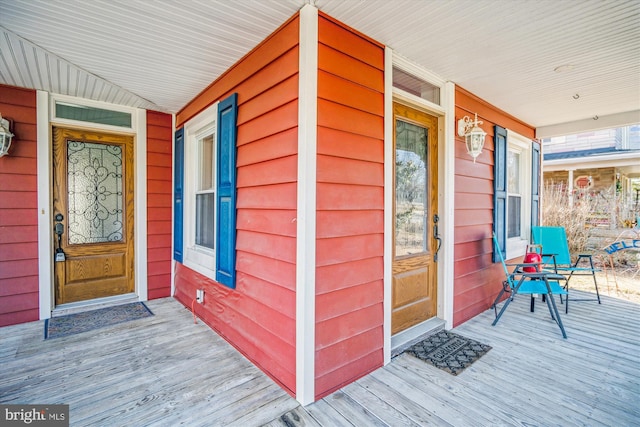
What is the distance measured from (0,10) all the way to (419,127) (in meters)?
3.16

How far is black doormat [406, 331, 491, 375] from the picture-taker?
229 cm

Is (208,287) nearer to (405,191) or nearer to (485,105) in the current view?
(405,191)

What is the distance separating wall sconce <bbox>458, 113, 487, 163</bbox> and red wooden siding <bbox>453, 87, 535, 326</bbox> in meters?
0.06

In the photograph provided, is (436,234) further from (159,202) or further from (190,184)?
(159,202)

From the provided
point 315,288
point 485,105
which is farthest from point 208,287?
point 485,105

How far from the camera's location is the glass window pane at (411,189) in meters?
2.67

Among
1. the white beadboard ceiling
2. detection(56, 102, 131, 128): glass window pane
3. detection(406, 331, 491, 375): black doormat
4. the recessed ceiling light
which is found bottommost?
detection(406, 331, 491, 375): black doormat

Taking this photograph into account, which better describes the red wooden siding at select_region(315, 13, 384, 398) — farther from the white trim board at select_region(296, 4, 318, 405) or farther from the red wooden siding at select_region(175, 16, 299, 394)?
the red wooden siding at select_region(175, 16, 299, 394)

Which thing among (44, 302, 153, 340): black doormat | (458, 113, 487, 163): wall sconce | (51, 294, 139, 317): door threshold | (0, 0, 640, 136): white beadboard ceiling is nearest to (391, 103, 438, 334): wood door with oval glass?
(458, 113, 487, 163): wall sconce

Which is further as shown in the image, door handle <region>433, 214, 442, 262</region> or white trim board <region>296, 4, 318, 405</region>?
door handle <region>433, 214, 442, 262</region>

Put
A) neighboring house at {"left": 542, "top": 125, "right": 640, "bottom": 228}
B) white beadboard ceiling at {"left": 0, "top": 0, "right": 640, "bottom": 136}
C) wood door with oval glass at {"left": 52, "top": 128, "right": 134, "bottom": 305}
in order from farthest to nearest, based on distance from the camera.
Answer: neighboring house at {"left": 542, "top": 125, "right": 640, "bottom": 228} → wood door with oval glass at {"left": 52, "top": 128, "right": 134, "bottom": 305} → white beadboard ceiling at {"left": 0, "top": 0, "right": 640, "bottom": 136}

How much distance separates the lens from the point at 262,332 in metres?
2.21

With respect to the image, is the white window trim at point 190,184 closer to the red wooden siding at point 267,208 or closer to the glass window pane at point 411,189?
the red wooden siding at point 267,208

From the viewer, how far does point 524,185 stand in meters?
4.43
